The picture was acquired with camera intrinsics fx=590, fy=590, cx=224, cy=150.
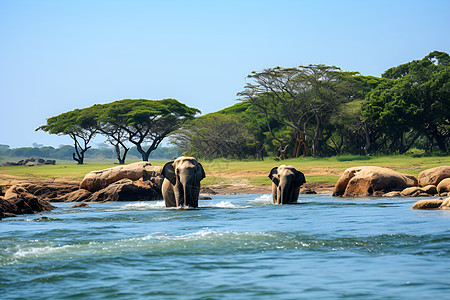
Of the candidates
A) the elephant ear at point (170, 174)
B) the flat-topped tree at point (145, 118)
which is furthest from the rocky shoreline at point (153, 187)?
the flat-topped tree at point (145, 118)

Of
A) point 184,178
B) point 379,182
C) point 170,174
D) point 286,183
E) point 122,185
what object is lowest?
point 379,182

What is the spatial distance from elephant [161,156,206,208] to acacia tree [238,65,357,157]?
4197 cm

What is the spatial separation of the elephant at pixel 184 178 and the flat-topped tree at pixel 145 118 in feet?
167

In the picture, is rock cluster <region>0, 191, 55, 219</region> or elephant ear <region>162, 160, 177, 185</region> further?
elephant ear <region>162, 160, 177, 185</region>

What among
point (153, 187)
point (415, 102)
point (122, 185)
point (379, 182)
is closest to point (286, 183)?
point (379, 182)

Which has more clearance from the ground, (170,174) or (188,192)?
(170,174)

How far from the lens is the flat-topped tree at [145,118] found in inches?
2746

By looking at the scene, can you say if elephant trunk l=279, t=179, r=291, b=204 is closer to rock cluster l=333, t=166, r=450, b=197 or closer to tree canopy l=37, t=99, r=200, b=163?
rock cluster l=333, t=166, r=450, b=197

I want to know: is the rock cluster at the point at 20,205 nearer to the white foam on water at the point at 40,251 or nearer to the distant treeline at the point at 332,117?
the white foam on water at the point at 40,251

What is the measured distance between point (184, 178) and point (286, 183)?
3.98m

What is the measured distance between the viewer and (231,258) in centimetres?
920

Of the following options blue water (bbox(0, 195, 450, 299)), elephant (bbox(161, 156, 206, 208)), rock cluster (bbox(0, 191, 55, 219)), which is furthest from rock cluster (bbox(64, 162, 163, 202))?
blue water (bbox(0, 195, 450, 299))

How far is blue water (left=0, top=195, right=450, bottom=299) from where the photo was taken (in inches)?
279

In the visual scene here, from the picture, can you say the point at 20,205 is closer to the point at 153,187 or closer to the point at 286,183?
the point at 286,183
